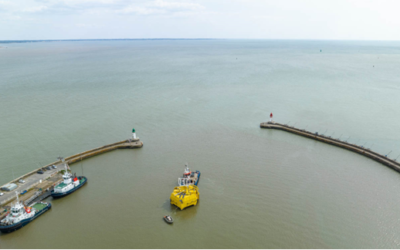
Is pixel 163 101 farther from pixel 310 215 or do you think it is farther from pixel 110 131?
pixel 310 215

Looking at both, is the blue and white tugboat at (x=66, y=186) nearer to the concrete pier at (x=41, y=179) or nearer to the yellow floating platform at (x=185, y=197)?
the concrete pier at (x=41, y=179)

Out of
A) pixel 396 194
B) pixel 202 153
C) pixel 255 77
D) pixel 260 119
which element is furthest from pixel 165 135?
pixel 255 77

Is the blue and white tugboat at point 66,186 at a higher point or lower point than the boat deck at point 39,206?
higher

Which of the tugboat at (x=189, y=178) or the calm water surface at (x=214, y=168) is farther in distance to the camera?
the tugboat at (x=189, y=178)

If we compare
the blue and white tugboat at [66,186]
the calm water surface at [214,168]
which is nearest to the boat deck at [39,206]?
the calm water surface at [214,168]

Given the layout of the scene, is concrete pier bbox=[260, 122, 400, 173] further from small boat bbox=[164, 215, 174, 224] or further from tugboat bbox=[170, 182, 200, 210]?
small boat bbox=[164, 215, 174, 224]

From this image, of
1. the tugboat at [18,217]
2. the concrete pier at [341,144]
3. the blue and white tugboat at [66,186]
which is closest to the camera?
the tugboat at [18,217]

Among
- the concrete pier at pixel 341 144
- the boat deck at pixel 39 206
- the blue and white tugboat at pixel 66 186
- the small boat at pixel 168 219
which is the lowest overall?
the small boat at pixel 168 219

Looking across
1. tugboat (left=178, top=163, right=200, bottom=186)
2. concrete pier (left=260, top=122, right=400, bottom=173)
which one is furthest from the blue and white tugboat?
concrete pier (left=260, top=122, right=400, bottom=173)
